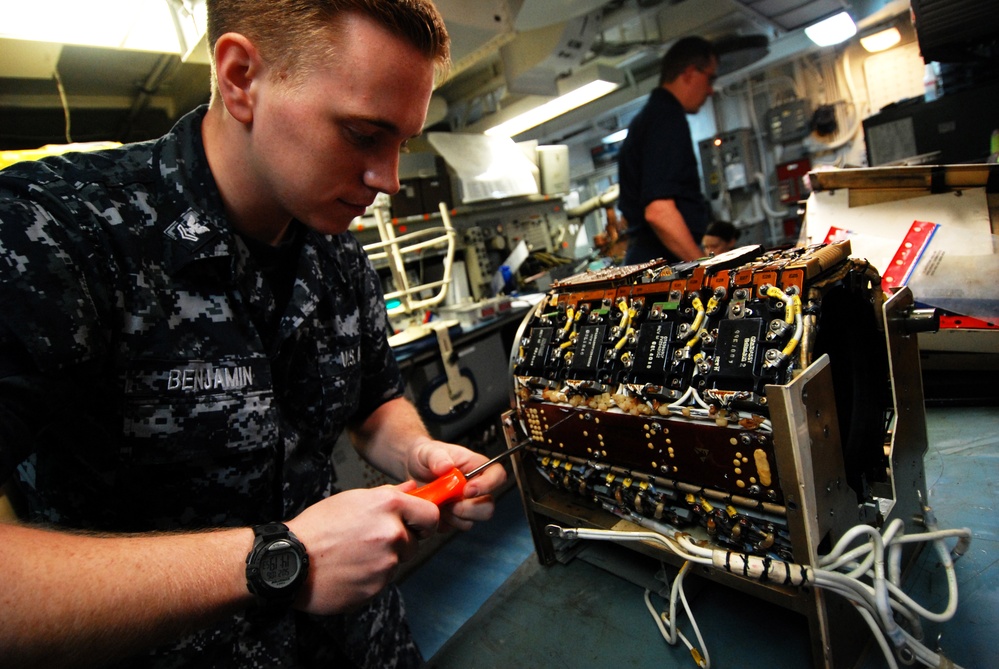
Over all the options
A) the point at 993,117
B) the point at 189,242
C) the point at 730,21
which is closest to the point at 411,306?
the point at 189,242

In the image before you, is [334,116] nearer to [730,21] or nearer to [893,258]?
[893,258]

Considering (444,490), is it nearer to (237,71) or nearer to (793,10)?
(237,71)

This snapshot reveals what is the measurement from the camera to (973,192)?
199 cm

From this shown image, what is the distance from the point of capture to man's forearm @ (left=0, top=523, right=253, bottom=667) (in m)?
0.55

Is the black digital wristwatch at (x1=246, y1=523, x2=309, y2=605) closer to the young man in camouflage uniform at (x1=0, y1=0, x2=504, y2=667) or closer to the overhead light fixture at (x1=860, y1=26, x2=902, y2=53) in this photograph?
the young man in camouflage uniform at (x1=0, y1=0, x2=504, y2=667)

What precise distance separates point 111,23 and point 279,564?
2553 mm

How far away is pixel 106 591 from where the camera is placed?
23.4 inches

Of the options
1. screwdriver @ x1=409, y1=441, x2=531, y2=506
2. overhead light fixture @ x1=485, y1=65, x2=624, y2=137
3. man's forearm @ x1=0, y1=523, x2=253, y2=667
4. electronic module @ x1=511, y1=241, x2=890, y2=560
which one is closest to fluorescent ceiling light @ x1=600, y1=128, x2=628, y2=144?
overhead light fixture @ x1=485, y1=65, x2=624, y2=137

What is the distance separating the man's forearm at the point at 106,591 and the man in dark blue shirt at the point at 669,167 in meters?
2.41

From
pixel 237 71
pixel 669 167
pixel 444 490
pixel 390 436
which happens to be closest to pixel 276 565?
pixel 444 490

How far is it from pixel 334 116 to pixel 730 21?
516 centimetres

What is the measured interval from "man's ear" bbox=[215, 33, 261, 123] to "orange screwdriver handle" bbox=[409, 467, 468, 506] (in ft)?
2.37

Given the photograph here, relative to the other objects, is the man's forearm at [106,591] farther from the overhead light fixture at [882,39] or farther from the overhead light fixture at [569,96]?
the overhead light fixture at [882,39]

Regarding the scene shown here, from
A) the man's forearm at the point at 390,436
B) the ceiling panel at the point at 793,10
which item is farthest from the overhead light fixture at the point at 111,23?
the ceiling panel at the point at 793,10
